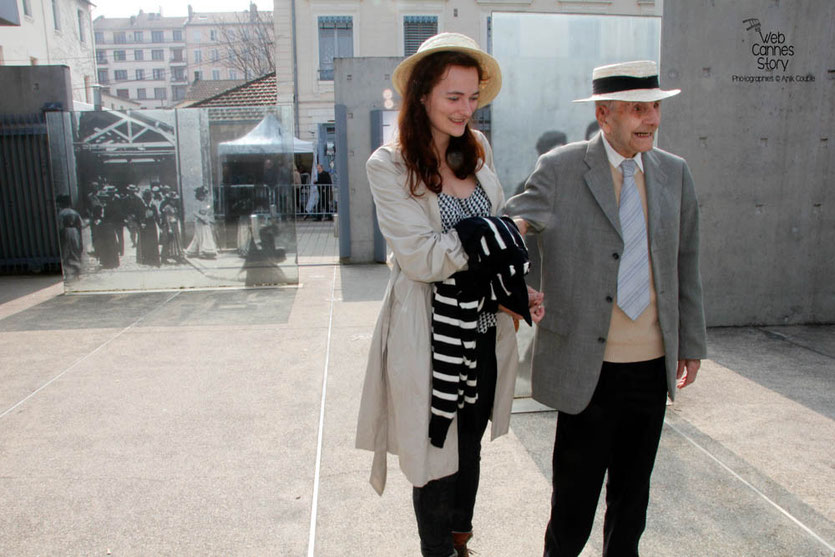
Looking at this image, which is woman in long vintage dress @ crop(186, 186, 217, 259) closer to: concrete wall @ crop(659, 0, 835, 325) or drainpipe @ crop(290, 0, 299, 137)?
concrete wall @ crop(659, 0, 835, 325)

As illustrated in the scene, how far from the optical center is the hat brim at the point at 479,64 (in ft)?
7.15

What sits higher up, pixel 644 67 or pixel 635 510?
pixel 644 67

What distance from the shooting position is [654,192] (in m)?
2.23

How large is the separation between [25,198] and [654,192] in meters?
10.3

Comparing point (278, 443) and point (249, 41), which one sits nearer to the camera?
point (278, 443)

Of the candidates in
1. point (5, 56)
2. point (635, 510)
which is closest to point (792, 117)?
point (635, 510)

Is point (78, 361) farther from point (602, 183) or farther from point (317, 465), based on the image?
point (602, 183)

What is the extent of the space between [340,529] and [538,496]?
974 millimetres

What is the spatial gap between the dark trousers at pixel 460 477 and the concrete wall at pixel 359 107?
8.05 m

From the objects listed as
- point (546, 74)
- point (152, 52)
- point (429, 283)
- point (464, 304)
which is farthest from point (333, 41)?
point (152, 52)

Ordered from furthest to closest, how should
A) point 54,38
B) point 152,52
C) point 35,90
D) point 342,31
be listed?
point 152,52 → point 54,38 → point 342,31 → point 35,90

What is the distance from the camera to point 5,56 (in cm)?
2556

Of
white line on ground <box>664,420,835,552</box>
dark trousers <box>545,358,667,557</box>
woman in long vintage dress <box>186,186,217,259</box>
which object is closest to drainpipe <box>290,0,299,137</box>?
woman in long vintage dress <box>186,186,217,259</box>

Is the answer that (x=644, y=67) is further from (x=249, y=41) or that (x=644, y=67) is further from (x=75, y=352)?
(x=249, y=41)
